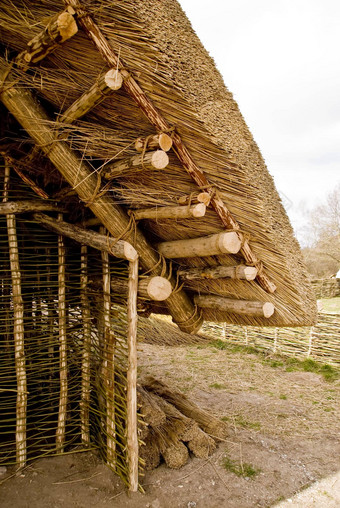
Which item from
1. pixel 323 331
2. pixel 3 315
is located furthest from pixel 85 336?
pixel 323 331

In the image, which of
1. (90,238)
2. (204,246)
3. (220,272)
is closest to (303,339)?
(220,272)

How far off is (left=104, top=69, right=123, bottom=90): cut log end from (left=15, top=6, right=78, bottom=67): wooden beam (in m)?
0.24

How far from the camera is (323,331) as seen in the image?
6121 millimetres

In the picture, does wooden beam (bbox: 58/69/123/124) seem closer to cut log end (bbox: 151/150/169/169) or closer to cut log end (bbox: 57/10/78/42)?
cut log end (bbox: 57/10/78/42)

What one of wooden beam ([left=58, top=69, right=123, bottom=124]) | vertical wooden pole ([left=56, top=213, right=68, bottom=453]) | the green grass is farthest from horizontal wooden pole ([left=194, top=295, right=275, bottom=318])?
the green grass

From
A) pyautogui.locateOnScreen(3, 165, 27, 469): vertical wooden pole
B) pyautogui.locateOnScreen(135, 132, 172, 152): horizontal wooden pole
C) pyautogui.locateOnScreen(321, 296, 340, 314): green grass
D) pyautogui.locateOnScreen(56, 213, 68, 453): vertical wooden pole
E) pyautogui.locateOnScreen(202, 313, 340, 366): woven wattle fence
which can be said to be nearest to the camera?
pyautogui.locateOnScreen(135, 132, 172, 152): horizontal wooden pole

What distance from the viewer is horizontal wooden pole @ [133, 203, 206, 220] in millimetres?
2318

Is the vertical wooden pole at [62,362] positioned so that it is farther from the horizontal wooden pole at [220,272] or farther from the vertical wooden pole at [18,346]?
the horizontal wooden pole at [220,272]

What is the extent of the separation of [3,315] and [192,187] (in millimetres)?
1979

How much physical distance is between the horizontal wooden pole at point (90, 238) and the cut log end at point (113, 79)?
109cm

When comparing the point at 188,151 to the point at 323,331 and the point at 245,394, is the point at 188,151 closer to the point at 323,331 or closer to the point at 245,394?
the point at 245,394

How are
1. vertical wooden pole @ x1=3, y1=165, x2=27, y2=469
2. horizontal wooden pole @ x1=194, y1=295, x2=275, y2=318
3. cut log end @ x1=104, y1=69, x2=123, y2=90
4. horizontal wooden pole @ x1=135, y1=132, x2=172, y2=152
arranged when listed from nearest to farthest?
cut log end @ x1=104, y1=69, x2=123, y2=90 → horizontal wooden pole @ x1=135, y1=132, x2=172, y2=152 → horizontal wooden pole @ x1=194, y1=295, x2=275, y2=318 → vertical wooden pole @ x1=3, y1=165, x2=27, y2=469

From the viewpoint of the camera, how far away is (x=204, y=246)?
2.61 meters

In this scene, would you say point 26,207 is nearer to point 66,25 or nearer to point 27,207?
point 27,207
